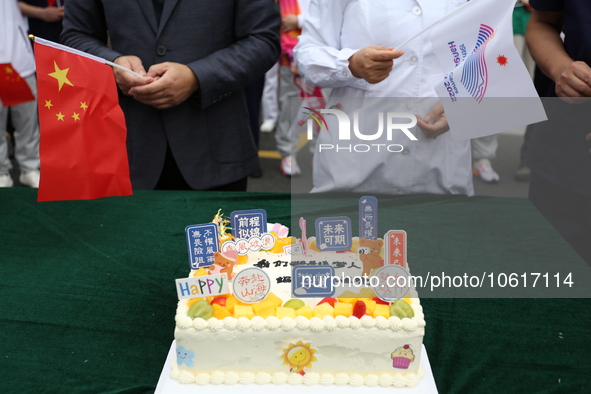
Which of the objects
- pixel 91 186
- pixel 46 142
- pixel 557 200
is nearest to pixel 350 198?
pixel 557 200

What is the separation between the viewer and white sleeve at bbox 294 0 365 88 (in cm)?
153

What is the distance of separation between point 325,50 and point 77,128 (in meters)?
0.68

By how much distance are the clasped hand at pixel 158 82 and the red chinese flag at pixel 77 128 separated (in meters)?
0.22

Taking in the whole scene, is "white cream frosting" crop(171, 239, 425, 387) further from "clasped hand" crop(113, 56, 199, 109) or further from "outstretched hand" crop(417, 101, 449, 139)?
"clasped hand" crop(113, 56, 199, 109)

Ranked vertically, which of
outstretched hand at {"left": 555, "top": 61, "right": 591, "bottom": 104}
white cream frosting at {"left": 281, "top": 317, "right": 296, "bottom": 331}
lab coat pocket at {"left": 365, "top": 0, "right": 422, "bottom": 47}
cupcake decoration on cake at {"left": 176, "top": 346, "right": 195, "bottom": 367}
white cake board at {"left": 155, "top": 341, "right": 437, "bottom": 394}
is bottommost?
white cake board at {"left": 155, "top": 341, "right": 437, "bottom": 394}

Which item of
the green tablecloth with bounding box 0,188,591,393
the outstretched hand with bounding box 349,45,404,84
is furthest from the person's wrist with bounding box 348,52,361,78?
the green tablecloth with bounding box 0,188,591,393

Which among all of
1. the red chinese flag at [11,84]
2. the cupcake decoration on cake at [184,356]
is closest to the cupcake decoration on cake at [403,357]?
the cupcake decoration on cake at [184,356]

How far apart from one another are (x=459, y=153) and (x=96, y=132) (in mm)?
940

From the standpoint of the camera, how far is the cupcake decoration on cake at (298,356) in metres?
1.01

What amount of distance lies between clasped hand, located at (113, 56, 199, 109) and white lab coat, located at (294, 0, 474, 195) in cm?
33

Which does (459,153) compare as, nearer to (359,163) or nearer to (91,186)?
(359,163)

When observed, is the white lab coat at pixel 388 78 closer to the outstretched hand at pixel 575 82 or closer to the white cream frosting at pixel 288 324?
the outstretched hand at pixel 575 82

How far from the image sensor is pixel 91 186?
4.31 ft

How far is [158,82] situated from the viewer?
5.02ft
